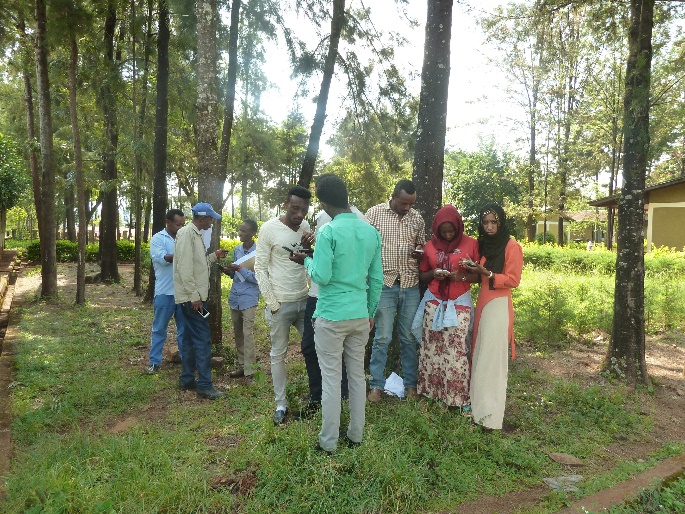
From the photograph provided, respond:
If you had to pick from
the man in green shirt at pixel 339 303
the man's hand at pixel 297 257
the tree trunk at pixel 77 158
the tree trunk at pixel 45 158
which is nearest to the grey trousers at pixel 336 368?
the man in green shirt at pixel 339 303

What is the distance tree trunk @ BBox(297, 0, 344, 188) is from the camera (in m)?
9.74

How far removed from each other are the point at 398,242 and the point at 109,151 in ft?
37.2

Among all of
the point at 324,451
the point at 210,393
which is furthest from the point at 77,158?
the point at 324,451

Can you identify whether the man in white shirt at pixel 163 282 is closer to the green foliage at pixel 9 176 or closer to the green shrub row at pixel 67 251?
the green foliage at pixel 9 176

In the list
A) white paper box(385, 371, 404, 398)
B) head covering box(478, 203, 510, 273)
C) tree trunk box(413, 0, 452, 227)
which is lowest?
white paper box(385, 371, 404, 398)

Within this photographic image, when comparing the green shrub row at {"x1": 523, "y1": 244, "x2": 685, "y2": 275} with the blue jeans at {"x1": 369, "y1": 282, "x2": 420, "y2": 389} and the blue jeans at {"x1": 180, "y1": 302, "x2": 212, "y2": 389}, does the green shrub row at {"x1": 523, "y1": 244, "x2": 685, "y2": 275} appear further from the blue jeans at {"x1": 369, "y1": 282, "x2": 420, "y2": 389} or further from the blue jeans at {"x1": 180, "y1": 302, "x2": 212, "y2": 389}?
the blue jeans at {"x1": 180, "y1": 302, "x2": 212, "y2": 389}

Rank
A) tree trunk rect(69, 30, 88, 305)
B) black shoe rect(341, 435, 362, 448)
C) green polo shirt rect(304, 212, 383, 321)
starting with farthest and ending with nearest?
tree trunk rect(69, 30, 88, 305) < black shoe rect(341, 435, 362, 448) < green polo shirt rect(304, 212, 383, 321)

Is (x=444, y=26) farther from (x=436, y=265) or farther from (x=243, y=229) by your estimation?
(x=243, y=229)

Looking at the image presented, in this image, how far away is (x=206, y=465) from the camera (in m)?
3.70

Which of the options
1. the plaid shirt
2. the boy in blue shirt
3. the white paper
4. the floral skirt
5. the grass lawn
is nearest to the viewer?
the grass lawn

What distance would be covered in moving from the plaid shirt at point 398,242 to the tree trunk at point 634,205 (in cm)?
290

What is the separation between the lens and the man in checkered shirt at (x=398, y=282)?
4.93 metres

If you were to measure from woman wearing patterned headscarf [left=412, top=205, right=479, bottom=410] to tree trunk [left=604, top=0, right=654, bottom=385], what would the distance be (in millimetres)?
2631

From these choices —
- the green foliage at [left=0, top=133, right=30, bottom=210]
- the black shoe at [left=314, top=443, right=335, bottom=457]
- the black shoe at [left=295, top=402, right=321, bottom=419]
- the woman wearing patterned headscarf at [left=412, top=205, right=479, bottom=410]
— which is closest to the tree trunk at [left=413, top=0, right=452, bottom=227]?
the woman wearing patterned headscarf at [left=412, top=205, right=479, bottom=410]
